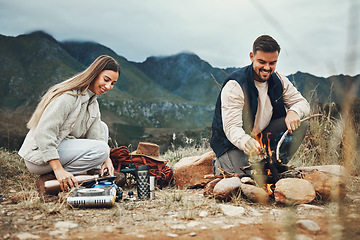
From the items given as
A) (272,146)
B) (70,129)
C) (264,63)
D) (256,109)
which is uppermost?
(264,63)

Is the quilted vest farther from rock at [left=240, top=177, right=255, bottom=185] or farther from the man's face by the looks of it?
rock at [left=240, top=177, right=255, bottom=185]

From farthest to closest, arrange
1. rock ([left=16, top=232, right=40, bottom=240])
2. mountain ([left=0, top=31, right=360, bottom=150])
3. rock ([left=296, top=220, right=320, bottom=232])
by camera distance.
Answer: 1. mountain ([left=0, top=31, right=360, bottom=150])
2. rock ([left=296, top=220, right=320, bottom=232])
3. rock ([left=16, top=232, right=40, bottom=240])

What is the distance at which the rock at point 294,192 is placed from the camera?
2.80 m

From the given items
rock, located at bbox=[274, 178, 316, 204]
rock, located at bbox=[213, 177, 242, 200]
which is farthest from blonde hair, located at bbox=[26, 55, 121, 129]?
rock, located at bbox=[274, 178, 316, 204]

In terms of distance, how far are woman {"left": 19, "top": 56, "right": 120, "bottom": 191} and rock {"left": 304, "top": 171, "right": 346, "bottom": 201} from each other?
90.0 inches

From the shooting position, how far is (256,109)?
3.51 m

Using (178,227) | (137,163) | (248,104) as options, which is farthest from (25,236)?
(248,104)

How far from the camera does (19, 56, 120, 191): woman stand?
298 centimetres

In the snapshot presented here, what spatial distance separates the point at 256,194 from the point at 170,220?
3.27 feet

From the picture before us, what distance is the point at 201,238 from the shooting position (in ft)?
6.29

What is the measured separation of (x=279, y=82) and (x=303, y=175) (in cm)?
115

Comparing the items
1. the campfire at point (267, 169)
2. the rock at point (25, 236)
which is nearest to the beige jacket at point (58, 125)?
the rock at point (25, 236)

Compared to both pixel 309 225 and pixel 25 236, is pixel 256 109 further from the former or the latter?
pixel 25 236

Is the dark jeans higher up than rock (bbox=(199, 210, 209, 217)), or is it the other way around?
the dark jeans
